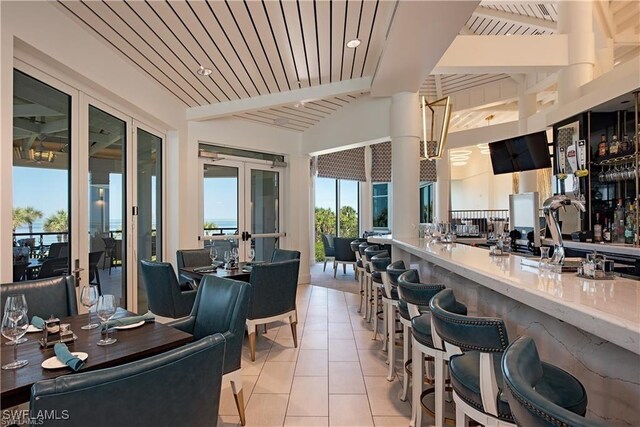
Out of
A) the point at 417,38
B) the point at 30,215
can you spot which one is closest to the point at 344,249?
the point at 417,38

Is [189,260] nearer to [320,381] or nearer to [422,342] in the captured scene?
[320,381]

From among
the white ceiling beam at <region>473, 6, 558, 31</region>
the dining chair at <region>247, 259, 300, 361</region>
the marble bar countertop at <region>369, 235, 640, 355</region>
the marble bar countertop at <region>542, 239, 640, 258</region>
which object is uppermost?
the white ceiling beam at <region>473, 6, 558, 31</region>

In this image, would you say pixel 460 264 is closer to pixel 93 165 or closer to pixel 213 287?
pixel 213 287

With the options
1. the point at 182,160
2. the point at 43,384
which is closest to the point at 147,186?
the point at 182,160

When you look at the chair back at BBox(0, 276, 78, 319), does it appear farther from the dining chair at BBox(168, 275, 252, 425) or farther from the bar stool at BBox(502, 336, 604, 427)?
the bar stool at BBox(502, 336, 604, 427)

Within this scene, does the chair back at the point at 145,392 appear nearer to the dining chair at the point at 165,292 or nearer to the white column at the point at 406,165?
the dining chair at the point at 165,292

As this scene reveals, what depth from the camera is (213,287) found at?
2.48m

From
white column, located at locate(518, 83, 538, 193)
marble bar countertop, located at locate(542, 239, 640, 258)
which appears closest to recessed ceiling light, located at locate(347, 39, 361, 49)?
marble bar countertop, located at locate(542, 239, 640, 258)

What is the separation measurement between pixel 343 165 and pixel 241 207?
369 centimetres

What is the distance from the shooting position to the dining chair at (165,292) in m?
3.51

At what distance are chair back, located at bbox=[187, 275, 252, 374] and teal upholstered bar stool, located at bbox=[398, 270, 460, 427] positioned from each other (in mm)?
1053

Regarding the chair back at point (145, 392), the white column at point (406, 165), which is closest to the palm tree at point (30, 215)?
the chair back at point (145, 392)

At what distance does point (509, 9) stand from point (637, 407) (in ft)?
21.6

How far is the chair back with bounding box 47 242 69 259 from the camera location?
3015 millimetres
